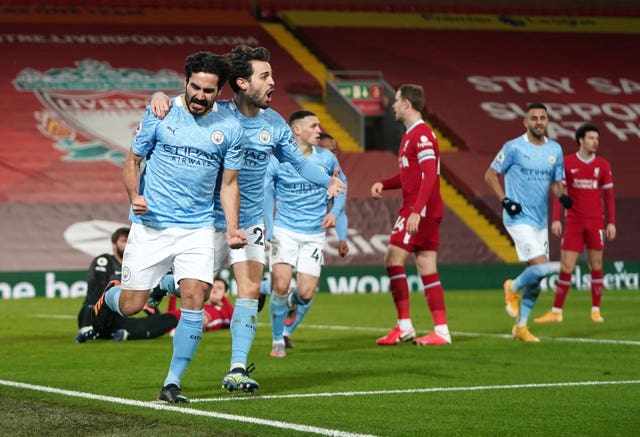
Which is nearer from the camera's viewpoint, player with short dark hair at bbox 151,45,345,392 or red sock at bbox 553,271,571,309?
player with short dark hair at bbox 151,45,345,392

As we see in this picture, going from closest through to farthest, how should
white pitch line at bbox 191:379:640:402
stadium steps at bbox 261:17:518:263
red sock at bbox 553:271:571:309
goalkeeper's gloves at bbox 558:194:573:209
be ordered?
white pitch line at bbox 191:379:640:402, goalkeeper's gloves at bbox 558:194:573:209, red sock at bbox 553:271:571:309, stadium steps at bbox 261:17:518:263

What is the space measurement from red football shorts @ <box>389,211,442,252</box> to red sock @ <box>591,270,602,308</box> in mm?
4179

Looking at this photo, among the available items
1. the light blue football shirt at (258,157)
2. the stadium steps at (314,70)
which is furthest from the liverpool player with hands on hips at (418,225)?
the stadium steps at (314,70)

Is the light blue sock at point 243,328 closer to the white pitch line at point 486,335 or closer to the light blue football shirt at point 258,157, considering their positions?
the light blue football shirt at point 258,157

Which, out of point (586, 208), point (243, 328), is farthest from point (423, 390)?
point (586, 208)

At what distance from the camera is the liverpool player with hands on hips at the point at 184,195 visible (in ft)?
24.4

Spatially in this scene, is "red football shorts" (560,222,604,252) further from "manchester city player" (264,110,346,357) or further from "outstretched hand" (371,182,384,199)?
"manchester city player" (264,110,346,357)

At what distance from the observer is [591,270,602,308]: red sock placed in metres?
15.7

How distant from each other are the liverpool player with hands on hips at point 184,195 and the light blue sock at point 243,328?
21.7 inches

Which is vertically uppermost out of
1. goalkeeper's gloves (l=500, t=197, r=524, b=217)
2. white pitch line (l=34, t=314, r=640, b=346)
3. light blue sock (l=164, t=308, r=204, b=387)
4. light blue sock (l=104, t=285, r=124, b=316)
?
goalkeeper's gloves (l=500, t=197, r=524, b=217)

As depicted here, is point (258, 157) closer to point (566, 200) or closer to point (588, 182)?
point (566, 200)

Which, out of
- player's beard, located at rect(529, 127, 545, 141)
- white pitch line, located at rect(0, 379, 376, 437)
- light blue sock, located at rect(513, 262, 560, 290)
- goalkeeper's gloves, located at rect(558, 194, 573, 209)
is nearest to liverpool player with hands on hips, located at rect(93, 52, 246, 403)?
white pitch line, located at rect(0, 379, 376, 437)

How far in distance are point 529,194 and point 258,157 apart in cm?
496

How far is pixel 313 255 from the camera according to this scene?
11.4m
